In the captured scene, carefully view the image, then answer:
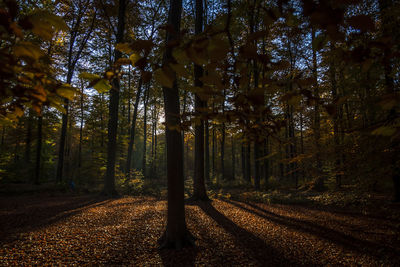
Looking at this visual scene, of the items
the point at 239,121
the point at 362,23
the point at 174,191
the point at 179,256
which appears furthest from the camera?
the point at 174,191

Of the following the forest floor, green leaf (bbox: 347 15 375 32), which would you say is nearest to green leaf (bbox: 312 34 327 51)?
green leaf (bbox: 347 15 375 32)

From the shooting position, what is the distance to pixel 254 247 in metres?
3.56

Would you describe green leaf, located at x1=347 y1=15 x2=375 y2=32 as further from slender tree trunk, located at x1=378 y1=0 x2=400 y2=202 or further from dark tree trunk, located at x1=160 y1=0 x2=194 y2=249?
dark tree trunk, located at x1=160 y1=0 x2=194 y2=249

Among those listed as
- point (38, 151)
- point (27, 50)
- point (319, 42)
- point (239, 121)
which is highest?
point (38, 151)

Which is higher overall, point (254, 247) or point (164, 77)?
point (164, 77)

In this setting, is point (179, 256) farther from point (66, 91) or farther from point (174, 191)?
point (66, 91)

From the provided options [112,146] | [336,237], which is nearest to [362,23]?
[336,237]

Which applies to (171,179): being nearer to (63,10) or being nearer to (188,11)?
(188,11)

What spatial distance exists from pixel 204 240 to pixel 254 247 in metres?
1.00

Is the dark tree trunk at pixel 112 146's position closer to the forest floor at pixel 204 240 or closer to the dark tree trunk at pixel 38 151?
the forest floor at pixel 204 240

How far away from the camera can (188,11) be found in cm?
937

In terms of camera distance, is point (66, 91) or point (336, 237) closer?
point (66, 91)

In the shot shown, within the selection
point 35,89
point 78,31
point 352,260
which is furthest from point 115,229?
point 78,31

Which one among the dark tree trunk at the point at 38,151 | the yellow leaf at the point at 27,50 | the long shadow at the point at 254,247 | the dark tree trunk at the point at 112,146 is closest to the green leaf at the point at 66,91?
the yellow leaf at the point at 27,50
